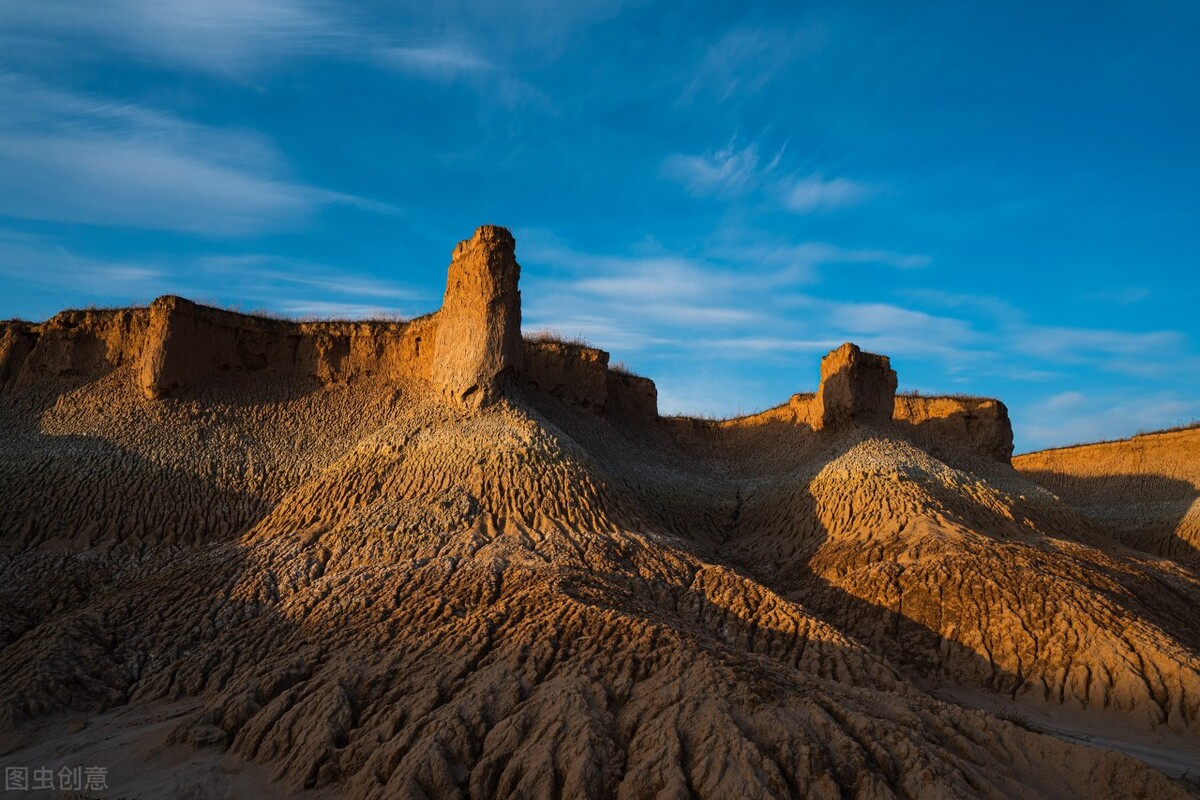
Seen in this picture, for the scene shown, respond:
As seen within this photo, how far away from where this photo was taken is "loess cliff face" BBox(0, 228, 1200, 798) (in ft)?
30.0

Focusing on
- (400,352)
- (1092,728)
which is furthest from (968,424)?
(400,352)

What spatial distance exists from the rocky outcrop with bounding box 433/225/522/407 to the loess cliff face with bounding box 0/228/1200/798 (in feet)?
0.35

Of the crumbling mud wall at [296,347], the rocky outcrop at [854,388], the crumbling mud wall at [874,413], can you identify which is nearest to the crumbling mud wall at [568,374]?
the crumbling mud wall at [296,347]

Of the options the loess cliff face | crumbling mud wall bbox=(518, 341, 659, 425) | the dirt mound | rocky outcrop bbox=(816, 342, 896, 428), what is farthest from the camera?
the dirt mound

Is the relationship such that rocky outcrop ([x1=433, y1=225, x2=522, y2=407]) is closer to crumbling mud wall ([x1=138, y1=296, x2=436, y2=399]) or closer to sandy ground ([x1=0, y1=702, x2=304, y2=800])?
crumbling mud wall ([x1=138, y1=296, x2=436, y2=399])

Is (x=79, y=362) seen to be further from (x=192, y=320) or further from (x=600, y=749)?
(x=600, y=749)

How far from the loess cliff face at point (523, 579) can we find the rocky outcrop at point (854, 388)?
0.34 feet

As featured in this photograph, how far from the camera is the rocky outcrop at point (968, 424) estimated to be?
98.0 feet

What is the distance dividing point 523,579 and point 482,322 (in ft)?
28.5

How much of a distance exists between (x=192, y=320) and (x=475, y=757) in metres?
17.2

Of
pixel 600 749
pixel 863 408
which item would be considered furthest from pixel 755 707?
pixel 863 408

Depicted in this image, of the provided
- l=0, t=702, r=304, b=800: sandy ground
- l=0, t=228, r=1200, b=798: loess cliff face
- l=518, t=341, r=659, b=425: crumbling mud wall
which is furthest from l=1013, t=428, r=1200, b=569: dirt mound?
l=0, t=702, r=304, b=800: sandy ground

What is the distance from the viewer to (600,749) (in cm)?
884

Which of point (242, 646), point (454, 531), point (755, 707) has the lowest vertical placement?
point (242, 646)
